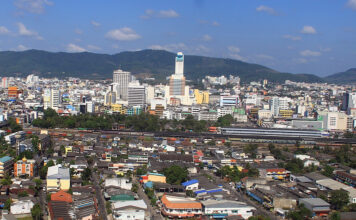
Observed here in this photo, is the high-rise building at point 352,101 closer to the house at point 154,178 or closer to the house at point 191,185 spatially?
the house at point 191,185

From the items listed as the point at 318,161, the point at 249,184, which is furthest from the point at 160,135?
the point at 249,184

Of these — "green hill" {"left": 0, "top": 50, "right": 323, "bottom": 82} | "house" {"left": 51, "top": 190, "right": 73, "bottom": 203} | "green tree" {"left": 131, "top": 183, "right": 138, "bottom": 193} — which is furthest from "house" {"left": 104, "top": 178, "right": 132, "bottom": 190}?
"green hill" {"left": 0, "top": 50, "right": 323, "bottom": 82}

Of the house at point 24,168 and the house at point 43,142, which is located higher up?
the house at point 43,142

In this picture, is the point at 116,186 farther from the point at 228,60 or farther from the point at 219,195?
the point at 228,60

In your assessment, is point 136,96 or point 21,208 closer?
point 21,208

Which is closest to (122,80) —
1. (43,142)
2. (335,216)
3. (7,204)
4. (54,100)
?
(54,100)

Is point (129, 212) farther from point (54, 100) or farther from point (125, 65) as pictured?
point (125, 65)

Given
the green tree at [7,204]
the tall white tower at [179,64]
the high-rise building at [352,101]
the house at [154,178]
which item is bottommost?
the green tree at [7,204]

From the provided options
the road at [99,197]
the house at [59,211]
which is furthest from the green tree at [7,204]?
the road at [99,197]
